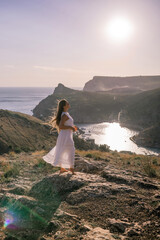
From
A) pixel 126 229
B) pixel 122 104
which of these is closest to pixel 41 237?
pixel 126 229

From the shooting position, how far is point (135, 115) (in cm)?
10419

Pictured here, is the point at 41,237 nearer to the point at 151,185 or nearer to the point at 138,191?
the point at 138,191

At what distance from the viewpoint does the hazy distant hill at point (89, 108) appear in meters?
112

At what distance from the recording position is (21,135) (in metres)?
29.8

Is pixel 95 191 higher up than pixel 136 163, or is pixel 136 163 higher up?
pixel 95 191

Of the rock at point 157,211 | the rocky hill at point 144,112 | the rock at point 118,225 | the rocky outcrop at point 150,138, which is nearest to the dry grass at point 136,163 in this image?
the rock at point 157,211

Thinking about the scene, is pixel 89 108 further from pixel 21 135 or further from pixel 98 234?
pixel 98 234

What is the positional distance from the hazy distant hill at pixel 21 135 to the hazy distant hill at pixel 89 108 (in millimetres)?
67290

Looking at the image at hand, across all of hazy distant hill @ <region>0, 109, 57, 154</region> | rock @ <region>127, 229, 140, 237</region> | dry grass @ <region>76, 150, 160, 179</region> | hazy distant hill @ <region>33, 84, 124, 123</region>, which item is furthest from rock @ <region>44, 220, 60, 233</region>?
hazy distant hill @ <region>33, 84, 124, 123</region>

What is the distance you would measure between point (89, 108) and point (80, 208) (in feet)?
371

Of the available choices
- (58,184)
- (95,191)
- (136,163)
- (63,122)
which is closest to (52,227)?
(95,191)

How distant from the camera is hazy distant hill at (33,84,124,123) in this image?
367 ft

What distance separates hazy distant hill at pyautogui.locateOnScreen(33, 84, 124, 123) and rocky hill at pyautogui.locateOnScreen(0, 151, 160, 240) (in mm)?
98535

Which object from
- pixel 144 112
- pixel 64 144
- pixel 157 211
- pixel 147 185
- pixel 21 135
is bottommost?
pixel 21 135
